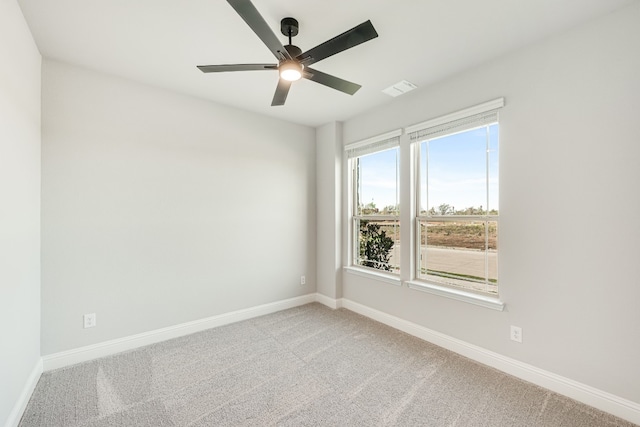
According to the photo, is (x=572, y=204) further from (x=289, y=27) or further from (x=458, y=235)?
(x=289, y=27)

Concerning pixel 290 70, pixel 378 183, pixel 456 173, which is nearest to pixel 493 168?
pixel 456 173

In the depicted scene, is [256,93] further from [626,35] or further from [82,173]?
[626,35]

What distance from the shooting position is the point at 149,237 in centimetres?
288

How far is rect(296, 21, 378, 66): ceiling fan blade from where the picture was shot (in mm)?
1564

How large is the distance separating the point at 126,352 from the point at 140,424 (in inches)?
45.1

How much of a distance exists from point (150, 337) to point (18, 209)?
1.65 m

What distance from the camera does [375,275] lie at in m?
3.54

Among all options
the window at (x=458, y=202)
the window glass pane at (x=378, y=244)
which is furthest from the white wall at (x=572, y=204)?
the window glass pane at (x=378, y=244)

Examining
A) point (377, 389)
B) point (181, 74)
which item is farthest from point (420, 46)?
point (377, 389)

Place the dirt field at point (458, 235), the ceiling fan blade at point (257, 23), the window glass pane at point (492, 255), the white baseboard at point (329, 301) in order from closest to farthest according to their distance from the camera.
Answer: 1. the ceiling fan blade at point (257, 23)
2. the window glass pane at point (492, 255)
3. the dirt field at point (458, 235)
4. the white baseboard at point (329, 301)

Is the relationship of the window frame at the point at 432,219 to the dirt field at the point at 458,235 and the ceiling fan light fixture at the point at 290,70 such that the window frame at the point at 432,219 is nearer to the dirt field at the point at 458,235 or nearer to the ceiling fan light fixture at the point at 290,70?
the dirt field at the point at 458,235

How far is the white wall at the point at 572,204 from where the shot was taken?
6.02 feet

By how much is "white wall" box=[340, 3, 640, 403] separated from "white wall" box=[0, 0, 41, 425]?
3.39 metres

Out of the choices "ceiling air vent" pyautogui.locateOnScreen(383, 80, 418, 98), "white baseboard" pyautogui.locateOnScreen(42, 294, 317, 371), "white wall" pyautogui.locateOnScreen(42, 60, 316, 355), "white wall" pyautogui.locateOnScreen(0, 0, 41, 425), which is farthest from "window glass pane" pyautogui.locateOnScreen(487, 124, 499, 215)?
"white wall" pyautogui.locateOnScreen(0, 0, 41, 425)
